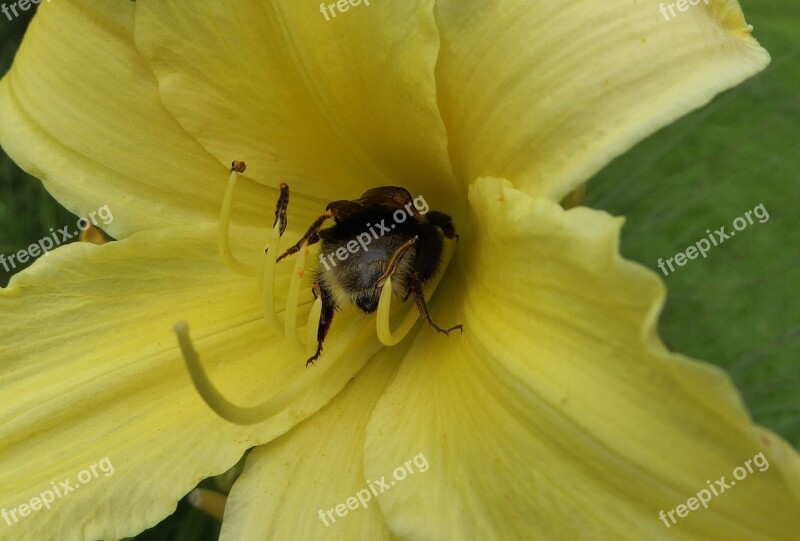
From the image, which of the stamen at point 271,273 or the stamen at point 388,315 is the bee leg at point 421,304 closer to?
the stamen at point 388,315

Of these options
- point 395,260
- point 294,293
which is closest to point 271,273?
point 294,293

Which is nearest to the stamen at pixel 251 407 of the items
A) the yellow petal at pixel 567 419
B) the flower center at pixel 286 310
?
the flower center at pixel 286 310

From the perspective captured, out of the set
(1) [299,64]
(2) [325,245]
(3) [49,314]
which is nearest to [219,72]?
(1) [299,64]

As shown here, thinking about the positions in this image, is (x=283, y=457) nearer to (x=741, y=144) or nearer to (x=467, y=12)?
(x=467, y=12)

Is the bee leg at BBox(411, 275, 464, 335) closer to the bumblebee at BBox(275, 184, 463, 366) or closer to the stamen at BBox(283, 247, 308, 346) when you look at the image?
the bumblebee at BBox(275, 184, 463, 366)

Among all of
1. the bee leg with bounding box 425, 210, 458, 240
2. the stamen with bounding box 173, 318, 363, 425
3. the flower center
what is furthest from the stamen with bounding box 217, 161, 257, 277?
the bee leg with bounding box 425, 210, 458, 240

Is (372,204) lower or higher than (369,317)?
higher

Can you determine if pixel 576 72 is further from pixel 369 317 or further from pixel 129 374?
pixel 129 374
